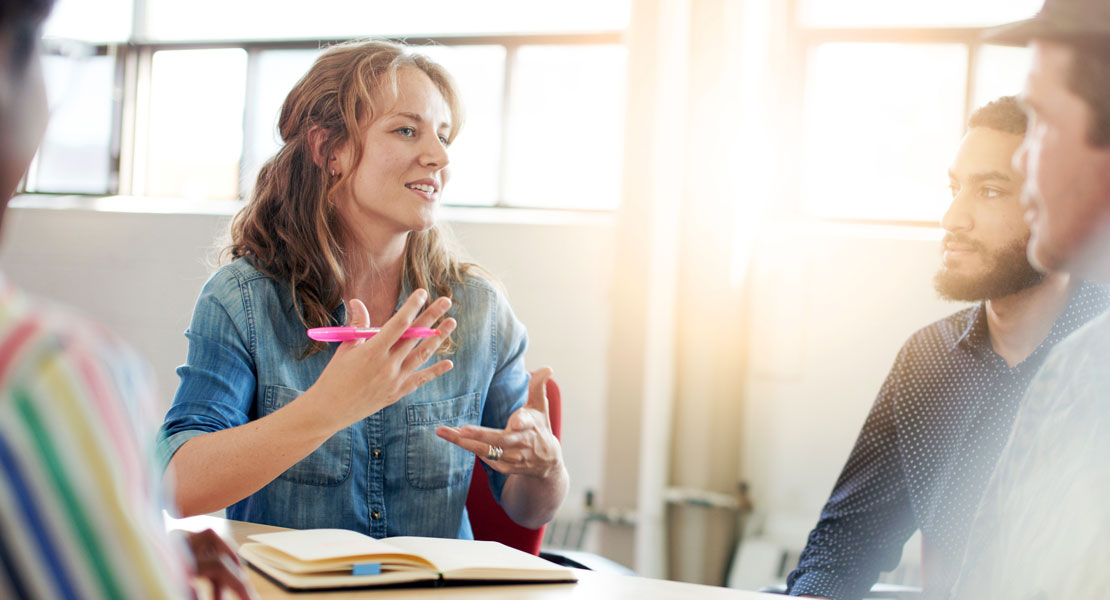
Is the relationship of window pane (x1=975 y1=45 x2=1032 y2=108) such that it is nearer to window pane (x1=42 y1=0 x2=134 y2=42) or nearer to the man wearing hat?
the man wearing hat

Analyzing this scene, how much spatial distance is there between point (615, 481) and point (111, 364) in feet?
8.27

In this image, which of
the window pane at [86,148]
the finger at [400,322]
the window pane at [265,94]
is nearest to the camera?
the finger at [400,322]

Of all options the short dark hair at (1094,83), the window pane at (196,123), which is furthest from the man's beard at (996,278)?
the window pane at (196,123)

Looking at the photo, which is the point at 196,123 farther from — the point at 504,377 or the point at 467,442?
the point at 467,442

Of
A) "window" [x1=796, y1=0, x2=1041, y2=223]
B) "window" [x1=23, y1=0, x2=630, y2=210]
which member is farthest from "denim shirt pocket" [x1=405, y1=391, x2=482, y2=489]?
"window" [x1=796, y1=0, x2=1041, y2=223]

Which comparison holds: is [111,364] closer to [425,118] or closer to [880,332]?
[425,118]

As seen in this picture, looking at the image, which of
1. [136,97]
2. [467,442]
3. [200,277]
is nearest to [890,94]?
[467,442]

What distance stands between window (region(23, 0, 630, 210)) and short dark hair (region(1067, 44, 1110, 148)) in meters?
2.32

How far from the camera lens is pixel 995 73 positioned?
2744mm

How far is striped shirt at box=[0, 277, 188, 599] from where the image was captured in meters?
0.35

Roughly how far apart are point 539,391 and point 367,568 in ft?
1.63

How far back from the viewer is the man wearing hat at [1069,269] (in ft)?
2.70

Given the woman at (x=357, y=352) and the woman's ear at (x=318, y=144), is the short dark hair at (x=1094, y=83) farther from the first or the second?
the woman's ear at (x=318, y=144)

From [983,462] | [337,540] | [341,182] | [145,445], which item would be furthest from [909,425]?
[145,445]
